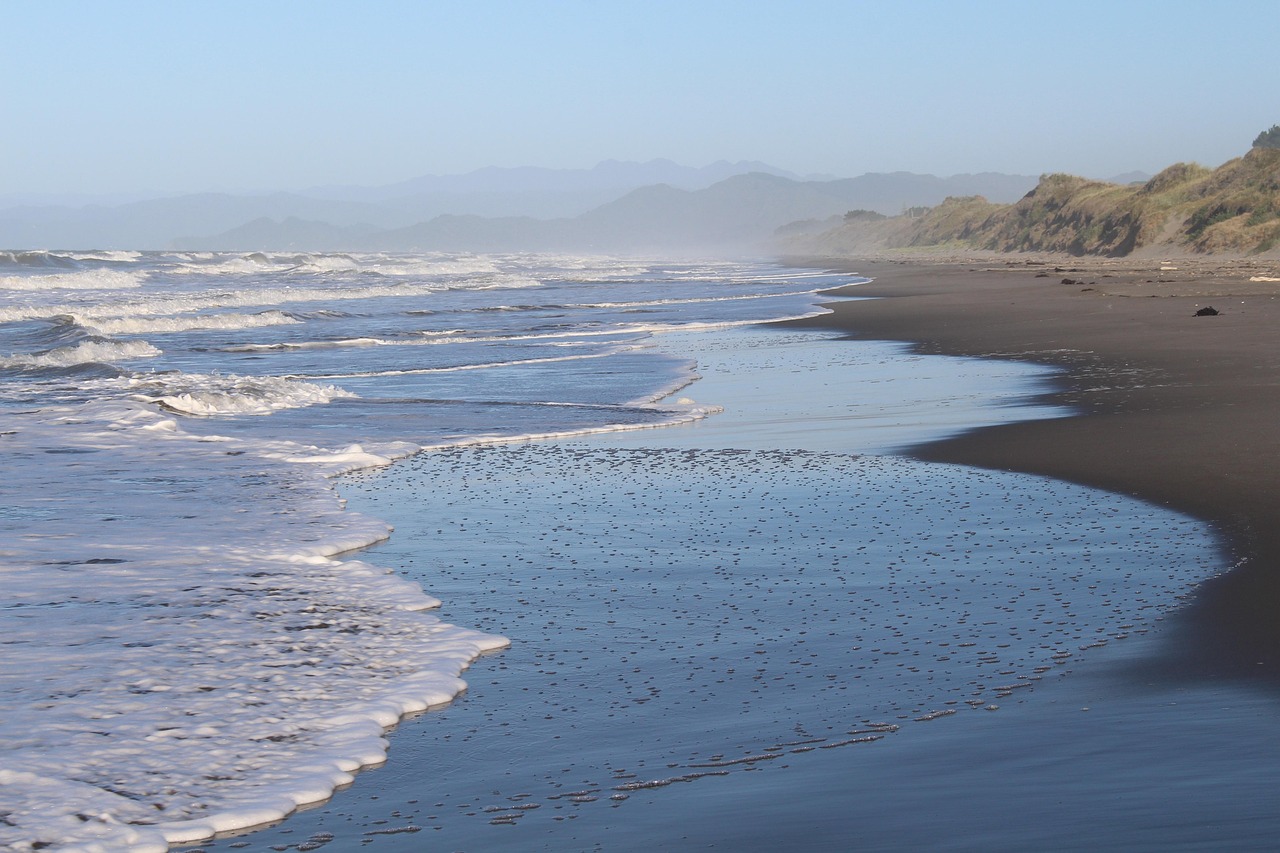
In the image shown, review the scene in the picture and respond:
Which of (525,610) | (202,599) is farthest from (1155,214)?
(202,599)

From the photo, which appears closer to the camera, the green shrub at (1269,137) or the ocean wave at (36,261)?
the ocean wave at (36,261)

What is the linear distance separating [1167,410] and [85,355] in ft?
49.0

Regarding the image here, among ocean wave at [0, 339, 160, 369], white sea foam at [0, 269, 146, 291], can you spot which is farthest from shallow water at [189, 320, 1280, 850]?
Answer: white sea foam at [0, 269, 146, 291]

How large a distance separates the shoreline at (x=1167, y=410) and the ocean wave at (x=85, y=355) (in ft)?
36.1

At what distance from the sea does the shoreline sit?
0.27 m

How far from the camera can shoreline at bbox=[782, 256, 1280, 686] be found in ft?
16.3

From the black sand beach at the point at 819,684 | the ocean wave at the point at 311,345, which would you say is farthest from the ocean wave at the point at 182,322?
the black sand beach at the point at 819,684

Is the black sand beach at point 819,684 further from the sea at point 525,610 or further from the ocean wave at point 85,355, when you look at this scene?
the ocean wave at point 85,355

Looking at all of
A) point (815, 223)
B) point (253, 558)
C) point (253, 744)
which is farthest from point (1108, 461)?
point (815, 223)

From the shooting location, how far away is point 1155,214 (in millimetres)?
48844

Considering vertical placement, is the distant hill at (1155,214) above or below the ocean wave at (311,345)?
above

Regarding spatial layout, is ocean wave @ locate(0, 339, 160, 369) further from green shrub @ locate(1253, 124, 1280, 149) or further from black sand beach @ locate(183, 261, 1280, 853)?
green shrub @ locate(1253, 124, 1280, 149)

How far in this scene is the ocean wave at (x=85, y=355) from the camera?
1720 cm

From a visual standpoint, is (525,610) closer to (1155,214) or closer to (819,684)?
(819,684)
